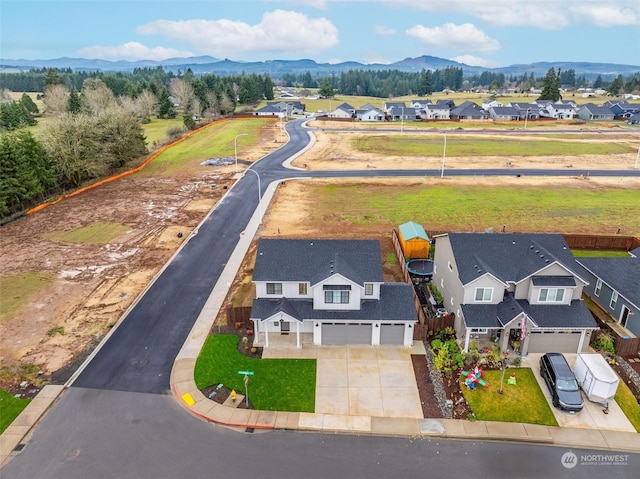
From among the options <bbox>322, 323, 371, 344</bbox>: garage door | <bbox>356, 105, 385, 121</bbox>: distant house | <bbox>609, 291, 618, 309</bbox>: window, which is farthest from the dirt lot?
<bbox>356, 105, 385, 121</bbox>: distant house

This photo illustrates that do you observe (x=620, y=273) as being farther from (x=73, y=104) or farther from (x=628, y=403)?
(x=73, y=104)

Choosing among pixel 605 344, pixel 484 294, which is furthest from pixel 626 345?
pixel 484 294

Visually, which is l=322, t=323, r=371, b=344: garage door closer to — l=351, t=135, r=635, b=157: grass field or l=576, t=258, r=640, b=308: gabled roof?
l=576, t=258, r=640, b=308: gabled roof

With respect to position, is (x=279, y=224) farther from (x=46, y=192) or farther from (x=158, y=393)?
(x=46, y=192)

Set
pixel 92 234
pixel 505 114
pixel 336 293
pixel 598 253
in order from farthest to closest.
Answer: pixel 505 114 → pixel 92 234 → pixel 598 253 → pixel 336 293

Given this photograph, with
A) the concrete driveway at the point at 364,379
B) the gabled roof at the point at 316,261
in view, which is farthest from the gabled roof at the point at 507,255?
the concrete driveway at the point at 364,379
